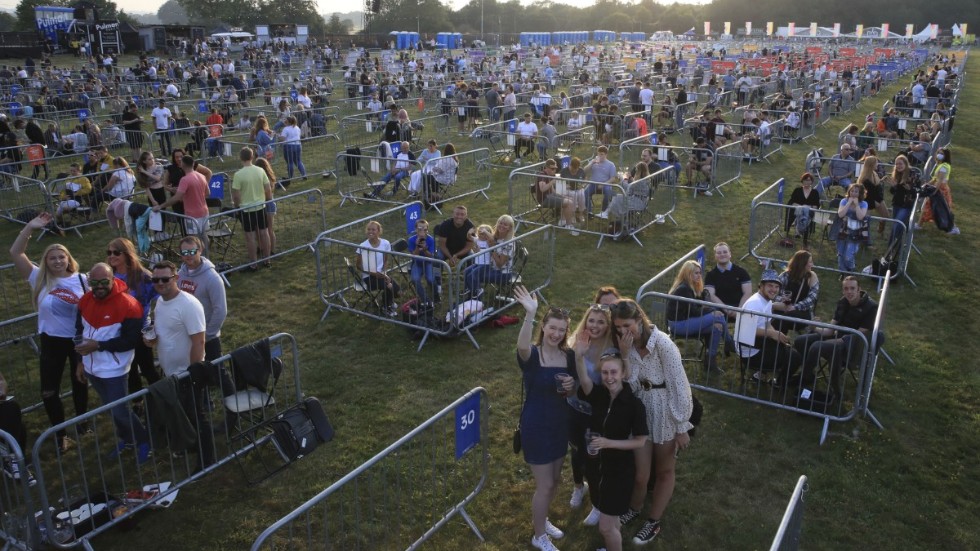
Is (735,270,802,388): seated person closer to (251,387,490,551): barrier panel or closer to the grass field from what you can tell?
the grass field

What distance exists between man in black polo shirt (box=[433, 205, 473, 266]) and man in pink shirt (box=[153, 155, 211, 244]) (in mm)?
3582

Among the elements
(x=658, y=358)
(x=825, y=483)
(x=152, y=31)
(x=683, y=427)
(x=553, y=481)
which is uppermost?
(x=152, y=31)

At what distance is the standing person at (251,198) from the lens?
10.8m

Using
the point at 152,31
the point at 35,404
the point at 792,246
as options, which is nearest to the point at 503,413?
the point at 35,404

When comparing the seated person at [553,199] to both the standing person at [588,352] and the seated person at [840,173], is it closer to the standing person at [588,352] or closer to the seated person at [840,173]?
the seated person at [840,173]

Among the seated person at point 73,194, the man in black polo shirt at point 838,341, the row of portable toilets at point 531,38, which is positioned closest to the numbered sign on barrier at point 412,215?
the man in black polo shirt at point 838,341

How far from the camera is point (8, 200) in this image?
14.4 metres

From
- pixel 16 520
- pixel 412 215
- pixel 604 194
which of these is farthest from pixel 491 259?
pixel 16 520

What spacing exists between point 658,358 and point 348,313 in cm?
569

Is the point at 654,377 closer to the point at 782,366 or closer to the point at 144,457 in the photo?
the point at 782,366

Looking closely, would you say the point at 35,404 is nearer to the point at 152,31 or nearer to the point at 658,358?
the point at 658,358

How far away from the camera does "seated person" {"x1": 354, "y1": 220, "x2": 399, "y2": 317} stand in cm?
904

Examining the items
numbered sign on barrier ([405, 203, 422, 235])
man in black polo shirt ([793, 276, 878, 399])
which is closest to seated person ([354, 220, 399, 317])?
numbered sign on barrier ([405, 203, 422, 235])

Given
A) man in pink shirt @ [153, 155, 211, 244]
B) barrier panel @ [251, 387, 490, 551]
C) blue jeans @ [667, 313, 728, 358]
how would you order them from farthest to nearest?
man in pink shirt @ [153, 155, 211, 244] → blue jeans @ [667, 313, 728, 358] → barrier panel @ [251, 387, 490, 551]
